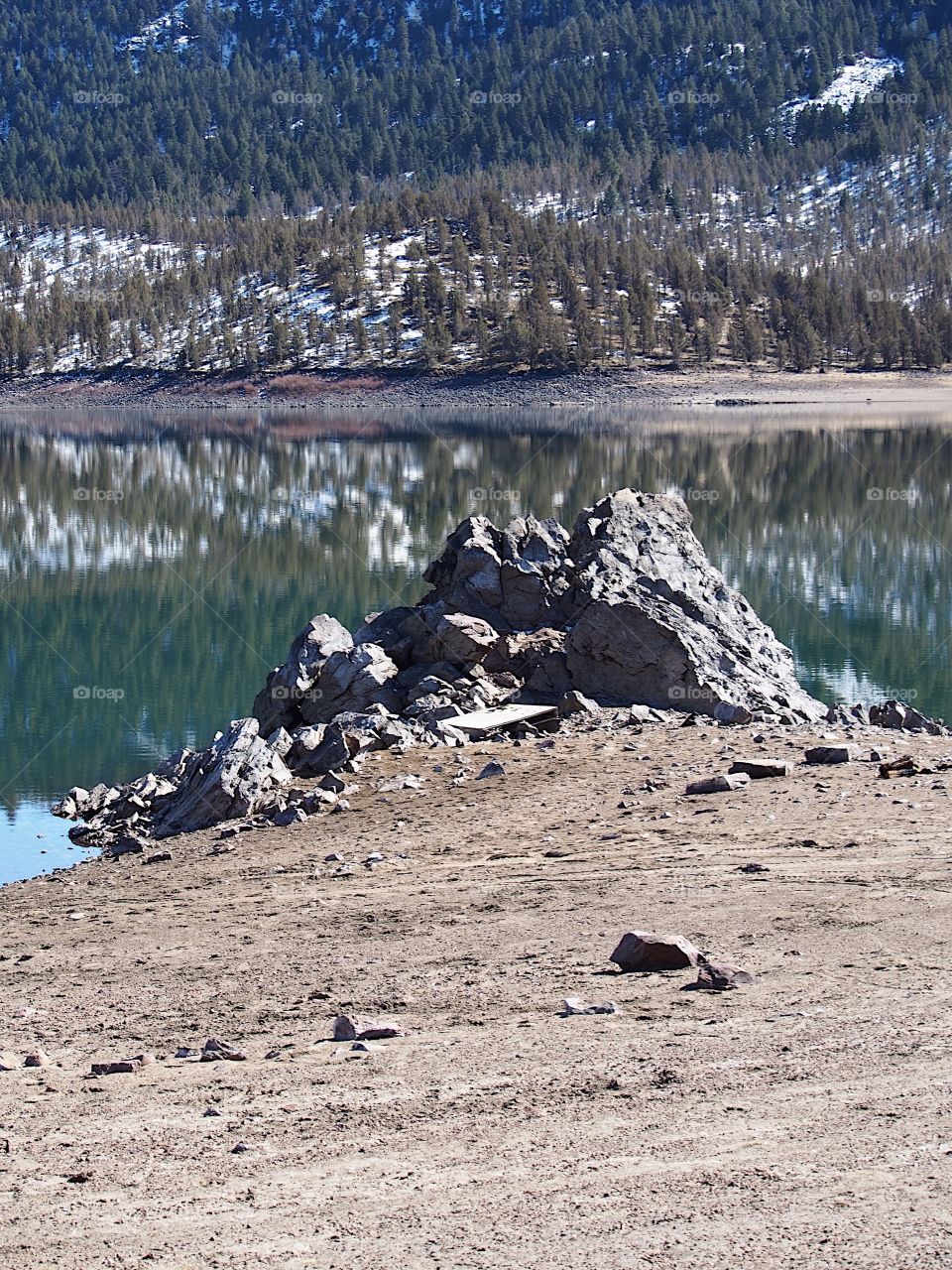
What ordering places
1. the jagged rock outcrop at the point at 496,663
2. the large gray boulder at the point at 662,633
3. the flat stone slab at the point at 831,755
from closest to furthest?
1. the flat stone slab at the point at 831,755
2. the jagged rock outcrop at the point at 496,663
3. the large gray boulder at the point at 662,633

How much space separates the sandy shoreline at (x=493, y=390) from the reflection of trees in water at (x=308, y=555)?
4543cm

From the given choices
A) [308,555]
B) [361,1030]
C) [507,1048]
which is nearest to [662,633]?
[361,1030]

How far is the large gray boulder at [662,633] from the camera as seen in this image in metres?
16.9

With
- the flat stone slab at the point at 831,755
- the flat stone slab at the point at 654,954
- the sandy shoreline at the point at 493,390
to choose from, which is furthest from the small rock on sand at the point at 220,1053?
the sandy shoreline at the point at 493,390

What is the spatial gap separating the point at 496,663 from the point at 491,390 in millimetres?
108762

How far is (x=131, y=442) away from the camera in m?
85.5

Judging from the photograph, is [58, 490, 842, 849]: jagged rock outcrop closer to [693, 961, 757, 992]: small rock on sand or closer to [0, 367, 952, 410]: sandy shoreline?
[693, 961, 757, 992]: small rock on sand

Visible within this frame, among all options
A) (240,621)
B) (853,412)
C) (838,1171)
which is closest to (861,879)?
(838,1171)

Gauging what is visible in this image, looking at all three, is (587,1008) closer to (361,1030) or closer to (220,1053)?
(361,1030)

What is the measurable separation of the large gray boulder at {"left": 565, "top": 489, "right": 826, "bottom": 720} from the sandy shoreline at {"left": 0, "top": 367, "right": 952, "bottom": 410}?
310 ft

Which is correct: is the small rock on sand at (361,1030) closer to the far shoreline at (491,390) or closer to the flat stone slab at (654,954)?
the flat stone slab at (654,954)

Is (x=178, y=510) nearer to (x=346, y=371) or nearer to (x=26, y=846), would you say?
(x=26, y=846)

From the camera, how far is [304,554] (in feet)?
120

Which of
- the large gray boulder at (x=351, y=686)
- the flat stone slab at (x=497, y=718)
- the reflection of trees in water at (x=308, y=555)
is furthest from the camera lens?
the reflection of trees in water at (x=308, y=555)
